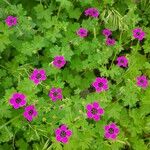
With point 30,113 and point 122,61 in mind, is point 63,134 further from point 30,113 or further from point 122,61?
point 122,61

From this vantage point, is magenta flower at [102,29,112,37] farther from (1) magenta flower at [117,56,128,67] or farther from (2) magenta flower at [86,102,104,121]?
(2) magenta flower at [86,102,104,121]

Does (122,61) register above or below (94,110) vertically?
above

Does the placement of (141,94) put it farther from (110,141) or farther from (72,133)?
(72,133)

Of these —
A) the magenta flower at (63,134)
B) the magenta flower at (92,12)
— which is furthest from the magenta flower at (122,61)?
the magenta flower at (63,134)

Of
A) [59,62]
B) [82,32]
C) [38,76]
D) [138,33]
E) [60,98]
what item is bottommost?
[60,98]

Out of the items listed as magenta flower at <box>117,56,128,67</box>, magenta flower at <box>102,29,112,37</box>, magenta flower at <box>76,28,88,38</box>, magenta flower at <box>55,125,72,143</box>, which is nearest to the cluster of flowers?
magenta flower at <box>55,125,72,143</box>

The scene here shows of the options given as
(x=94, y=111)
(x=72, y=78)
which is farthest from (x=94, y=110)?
(x=72, y=78)
